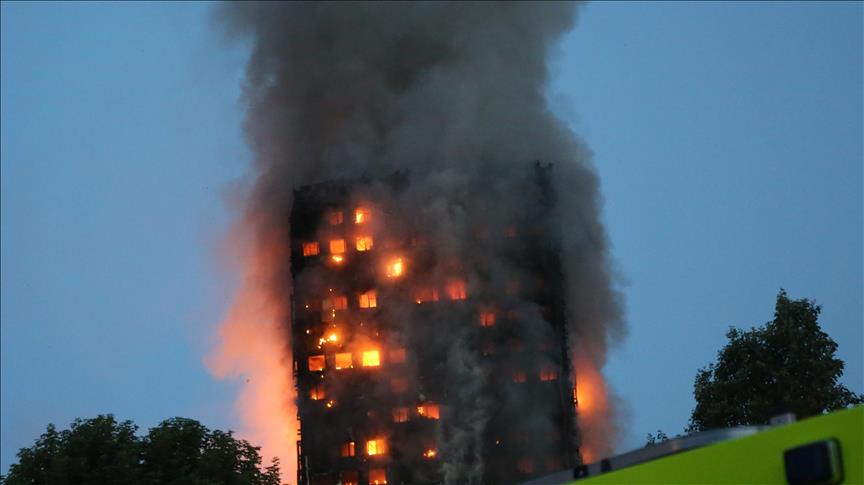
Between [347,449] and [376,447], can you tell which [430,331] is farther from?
[347,449]

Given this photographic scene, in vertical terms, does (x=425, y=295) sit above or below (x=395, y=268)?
below

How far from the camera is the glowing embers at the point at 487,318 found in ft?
294

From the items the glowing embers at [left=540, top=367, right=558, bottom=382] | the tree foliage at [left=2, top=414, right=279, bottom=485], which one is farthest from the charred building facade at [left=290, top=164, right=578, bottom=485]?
the tree foliage at [left=2, top=414, right=279, bottom=485]

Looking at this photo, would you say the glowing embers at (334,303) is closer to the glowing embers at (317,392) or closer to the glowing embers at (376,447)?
the glowing embers at (317,392)

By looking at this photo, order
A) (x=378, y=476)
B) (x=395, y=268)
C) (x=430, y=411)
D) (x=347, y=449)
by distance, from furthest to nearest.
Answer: (x=395, y=268)
(x=347, y=449)
(x=430, y=411)
(x=378, y=476)

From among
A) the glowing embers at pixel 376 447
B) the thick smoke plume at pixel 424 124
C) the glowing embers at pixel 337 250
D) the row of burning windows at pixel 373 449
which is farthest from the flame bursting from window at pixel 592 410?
the glowing embers at pixel 337 250

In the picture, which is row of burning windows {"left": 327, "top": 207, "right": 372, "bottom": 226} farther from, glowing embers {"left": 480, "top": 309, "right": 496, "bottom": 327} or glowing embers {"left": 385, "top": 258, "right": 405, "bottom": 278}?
glowing embers {"left": 480, "top": 309, "right": 496, "bottom": 327}

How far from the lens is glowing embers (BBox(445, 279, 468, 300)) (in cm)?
9075

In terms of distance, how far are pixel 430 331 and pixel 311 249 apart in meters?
13.6

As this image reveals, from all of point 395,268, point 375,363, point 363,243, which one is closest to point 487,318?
point 395,268

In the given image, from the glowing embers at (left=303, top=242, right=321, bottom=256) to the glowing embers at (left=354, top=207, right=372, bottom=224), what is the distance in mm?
3945

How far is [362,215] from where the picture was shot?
313 feet

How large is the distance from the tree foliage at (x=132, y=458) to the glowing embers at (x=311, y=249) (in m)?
45.5

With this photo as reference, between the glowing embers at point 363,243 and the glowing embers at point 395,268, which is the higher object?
the glowing embers at point 363,243
